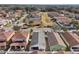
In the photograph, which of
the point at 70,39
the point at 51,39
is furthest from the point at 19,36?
the point at 70,39

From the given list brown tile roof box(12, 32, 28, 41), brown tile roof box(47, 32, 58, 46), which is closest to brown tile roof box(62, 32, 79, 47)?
brown tile roof box(47, 32, 58, 46)

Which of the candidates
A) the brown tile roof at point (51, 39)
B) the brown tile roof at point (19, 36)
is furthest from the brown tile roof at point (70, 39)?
the brown tile roof at point (19, 36)

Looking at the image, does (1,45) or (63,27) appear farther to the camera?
(63,27)

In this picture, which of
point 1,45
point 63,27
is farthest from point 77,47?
point 1,45

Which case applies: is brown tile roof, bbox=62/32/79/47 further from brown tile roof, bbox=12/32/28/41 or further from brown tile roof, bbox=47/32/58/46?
brown tile roof, bbox=12/32/28/41

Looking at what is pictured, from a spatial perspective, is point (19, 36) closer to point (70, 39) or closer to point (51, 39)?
point (51, 39)

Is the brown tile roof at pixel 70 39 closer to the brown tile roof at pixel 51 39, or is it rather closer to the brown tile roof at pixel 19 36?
the brown tile roof at pixel 51 39
